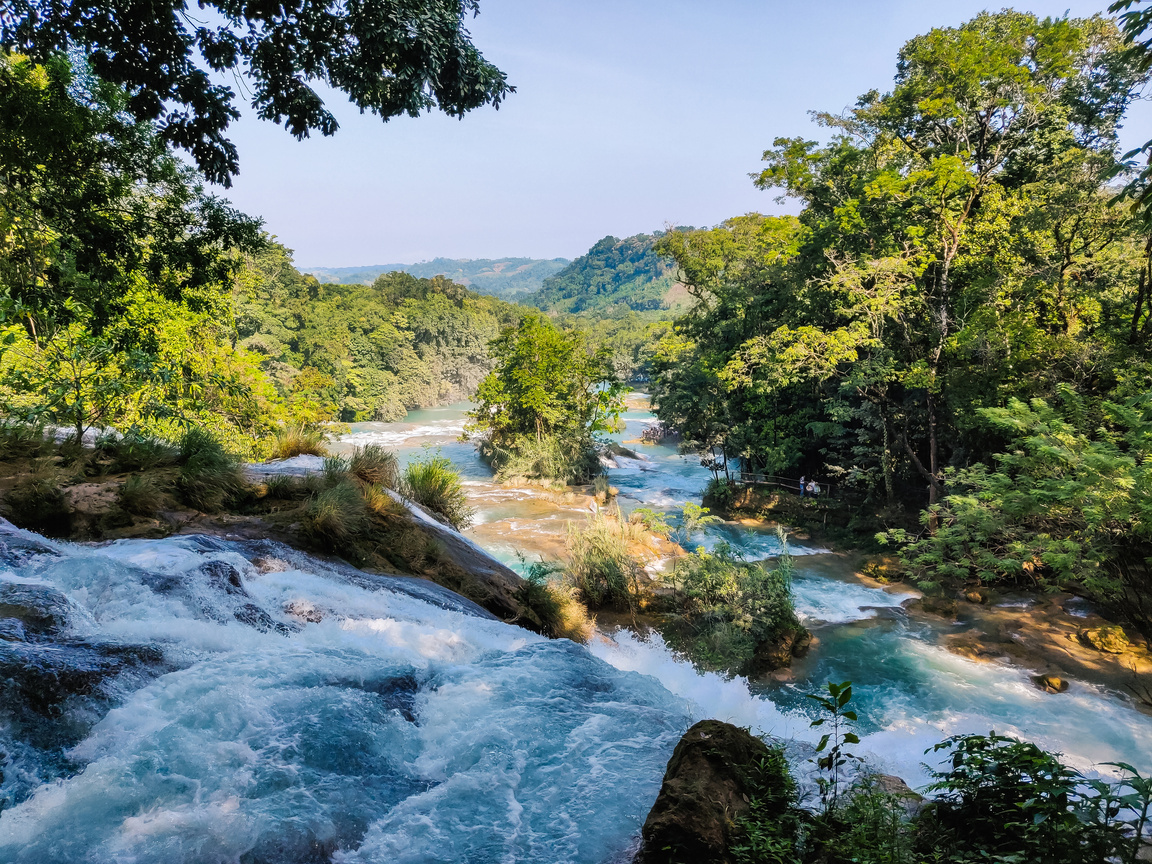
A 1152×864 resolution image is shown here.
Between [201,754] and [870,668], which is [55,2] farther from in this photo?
[870,668]

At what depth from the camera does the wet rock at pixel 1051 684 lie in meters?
9.37

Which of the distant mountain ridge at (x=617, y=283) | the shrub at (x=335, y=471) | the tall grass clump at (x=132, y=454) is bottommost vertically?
the shrub at (x=335, y=471)

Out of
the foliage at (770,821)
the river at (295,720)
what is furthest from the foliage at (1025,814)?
the river at (295,720)

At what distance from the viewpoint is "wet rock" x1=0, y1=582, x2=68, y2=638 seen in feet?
10.5

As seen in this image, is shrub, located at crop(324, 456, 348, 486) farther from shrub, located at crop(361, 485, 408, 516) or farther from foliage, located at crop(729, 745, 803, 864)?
foliage, located at crop(729, 745, 803, 864)

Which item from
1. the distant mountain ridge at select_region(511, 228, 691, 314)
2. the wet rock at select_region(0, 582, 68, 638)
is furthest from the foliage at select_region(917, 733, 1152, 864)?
the distant mountain ridge at select_region(511, 228, 691, 314)

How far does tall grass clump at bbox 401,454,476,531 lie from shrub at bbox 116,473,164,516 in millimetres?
4472

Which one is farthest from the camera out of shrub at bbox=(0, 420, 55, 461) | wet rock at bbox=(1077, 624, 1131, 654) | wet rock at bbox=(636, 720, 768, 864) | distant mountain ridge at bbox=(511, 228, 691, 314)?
distant mountain ridge at bbox=(511, 228, 691, 314)

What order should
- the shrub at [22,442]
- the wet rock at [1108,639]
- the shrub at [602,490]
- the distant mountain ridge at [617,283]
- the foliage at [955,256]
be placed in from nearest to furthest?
the shrub at [22,442] → the wet rock at [1108,639] → the foliage at [955,256] → the shrub at [602,490] → the distant mountain ridge at [617,283]

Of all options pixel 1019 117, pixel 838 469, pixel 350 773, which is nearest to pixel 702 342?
pixel 838 469

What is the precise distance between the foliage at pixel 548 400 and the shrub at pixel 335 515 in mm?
17405

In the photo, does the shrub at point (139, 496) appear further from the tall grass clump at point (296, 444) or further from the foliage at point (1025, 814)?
the foliage at point (1025, 814)

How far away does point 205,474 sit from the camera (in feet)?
20.8

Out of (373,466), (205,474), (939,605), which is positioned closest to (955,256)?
(939,605)
